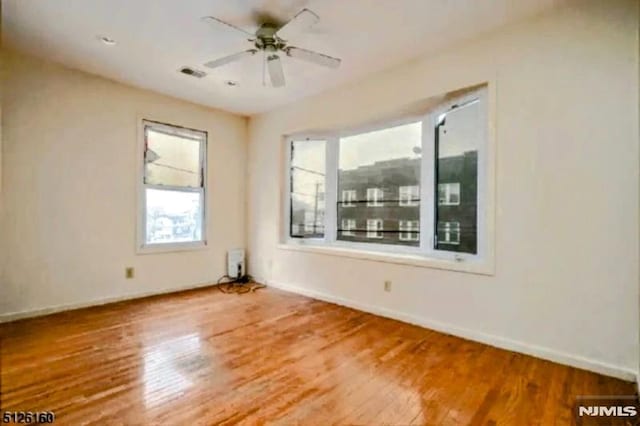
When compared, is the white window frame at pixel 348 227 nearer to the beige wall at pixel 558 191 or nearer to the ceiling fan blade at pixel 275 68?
the beige wall at pixel 558 191

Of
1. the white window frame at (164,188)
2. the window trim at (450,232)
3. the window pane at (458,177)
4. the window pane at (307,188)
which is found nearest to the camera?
the window pane at (458,177)

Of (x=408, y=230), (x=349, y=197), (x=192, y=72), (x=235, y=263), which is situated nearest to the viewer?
(x=192, y=72)

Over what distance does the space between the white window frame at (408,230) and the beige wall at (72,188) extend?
9.24 ft

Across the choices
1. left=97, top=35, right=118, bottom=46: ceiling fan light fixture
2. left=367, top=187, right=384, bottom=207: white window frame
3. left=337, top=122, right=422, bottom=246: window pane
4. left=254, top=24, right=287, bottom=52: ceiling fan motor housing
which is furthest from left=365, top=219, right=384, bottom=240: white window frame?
left=97, top=35, right=118, bottom=46: ceiling fan light fixture

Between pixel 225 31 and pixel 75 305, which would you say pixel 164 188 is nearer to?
pixel 75 305

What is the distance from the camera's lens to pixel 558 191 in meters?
2.45

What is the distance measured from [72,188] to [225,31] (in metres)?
2.32

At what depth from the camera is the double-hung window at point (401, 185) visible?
10.1ft

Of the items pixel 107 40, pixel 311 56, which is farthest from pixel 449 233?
pixel 107 40

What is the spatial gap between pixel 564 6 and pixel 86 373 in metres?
4.09

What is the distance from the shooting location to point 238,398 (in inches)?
77.3

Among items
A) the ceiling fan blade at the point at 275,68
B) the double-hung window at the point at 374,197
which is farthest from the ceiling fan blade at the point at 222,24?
the double-hung window at the point at 374,197

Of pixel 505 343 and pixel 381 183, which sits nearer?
pixel 505 343

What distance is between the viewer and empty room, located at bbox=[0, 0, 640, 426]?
2113 mm
